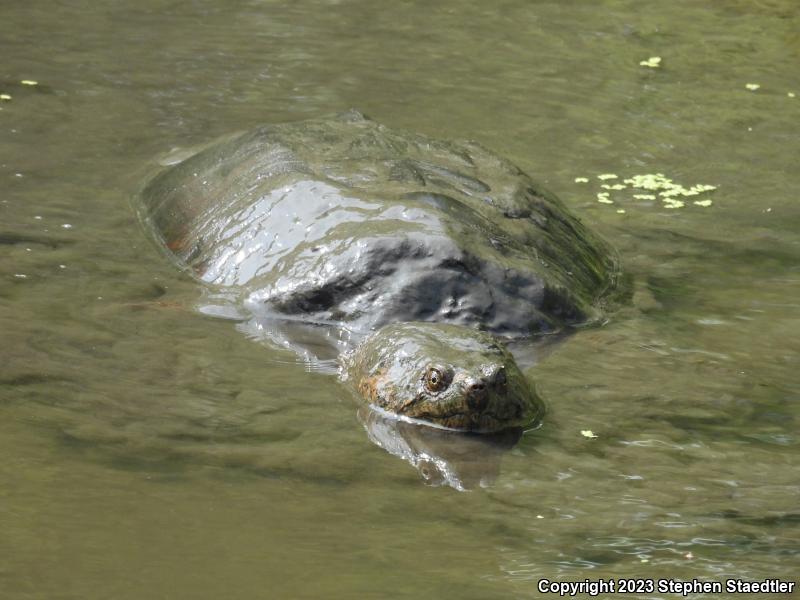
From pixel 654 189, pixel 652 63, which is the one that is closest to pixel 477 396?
pixel 654 189

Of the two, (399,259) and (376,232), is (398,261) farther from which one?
(376,232)

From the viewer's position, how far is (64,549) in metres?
3.40

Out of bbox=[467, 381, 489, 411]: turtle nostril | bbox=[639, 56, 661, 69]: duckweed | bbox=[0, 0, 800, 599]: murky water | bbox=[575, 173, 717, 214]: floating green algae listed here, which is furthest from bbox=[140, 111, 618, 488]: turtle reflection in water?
bbox=[639, 56, 661, 69]: duckweed

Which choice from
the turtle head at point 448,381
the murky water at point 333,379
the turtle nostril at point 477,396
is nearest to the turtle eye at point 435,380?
the turtle head at point 448,381

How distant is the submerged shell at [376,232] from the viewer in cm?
564

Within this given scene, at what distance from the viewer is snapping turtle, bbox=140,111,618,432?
4941mm

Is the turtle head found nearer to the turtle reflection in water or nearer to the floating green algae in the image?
the turtle reflection in water

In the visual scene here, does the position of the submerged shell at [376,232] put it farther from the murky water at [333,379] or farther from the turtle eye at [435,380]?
the turtle eye at [435,380]

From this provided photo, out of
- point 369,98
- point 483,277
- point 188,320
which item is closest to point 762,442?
point 483,277

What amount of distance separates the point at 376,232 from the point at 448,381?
1.14m

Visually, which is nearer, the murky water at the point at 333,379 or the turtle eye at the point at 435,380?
the murky water at the point at 333,379

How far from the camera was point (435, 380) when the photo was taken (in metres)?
4.83

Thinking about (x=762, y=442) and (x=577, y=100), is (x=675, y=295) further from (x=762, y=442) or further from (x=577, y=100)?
(x=577, y=100)

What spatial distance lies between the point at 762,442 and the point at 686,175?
397cm
